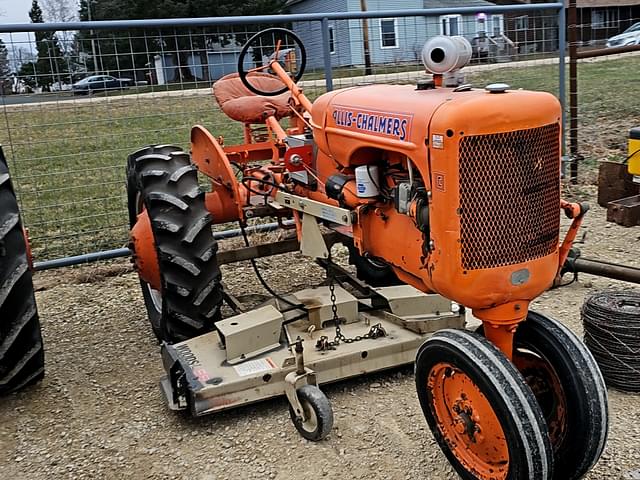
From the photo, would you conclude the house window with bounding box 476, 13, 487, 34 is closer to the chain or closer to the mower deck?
the mower deck

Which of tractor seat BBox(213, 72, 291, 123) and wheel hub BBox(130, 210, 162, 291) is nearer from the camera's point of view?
wheel hub BBox(130, 210, 162, 291)

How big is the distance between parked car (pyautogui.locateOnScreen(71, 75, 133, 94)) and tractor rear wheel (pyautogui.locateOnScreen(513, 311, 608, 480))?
4367 millimetres

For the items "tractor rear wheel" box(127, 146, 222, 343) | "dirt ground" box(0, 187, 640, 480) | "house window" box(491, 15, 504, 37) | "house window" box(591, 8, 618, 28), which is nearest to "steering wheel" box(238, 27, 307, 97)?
"tractor rear wheel" box(127, 146, 222, 343)

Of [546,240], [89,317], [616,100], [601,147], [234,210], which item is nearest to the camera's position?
[546,240]

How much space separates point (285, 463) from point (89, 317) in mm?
2480

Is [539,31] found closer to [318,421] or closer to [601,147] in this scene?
[601,147]

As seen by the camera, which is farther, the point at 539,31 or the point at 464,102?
the point at 539,31

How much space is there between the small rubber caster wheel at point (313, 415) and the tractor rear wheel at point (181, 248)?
2.89ft

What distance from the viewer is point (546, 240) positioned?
281 cm

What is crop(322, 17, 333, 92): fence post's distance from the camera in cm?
621

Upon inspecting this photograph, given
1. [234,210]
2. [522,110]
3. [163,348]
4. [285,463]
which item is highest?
[522,110]

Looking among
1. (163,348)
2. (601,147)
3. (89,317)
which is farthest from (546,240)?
(601,147)

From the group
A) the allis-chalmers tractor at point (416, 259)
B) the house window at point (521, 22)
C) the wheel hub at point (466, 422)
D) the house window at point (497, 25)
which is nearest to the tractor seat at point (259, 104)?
the allis-chalmers tractor at point (416, 259)

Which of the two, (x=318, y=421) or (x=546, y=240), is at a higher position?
(x=546, y=240)
